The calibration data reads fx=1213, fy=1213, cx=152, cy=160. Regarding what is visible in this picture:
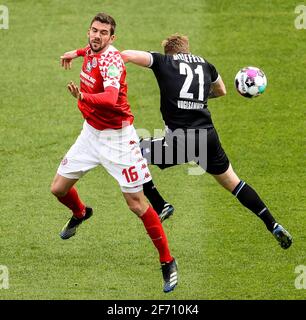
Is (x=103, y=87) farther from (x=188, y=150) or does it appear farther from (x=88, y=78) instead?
(x=188, y=150)

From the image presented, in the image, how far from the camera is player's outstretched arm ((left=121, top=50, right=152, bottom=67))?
12.9 meters

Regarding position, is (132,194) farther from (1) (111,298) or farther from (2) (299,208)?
(2) (299,208)

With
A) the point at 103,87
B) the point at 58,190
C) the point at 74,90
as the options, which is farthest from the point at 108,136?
the point at 74,90

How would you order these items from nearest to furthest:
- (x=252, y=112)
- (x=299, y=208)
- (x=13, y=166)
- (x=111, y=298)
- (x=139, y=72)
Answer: (x=111, y=298) < (x=299, y=208) < (x=13, y=166) < (x=252, y=112) < (x=139, y=72)

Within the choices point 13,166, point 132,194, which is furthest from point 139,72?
point 132,194

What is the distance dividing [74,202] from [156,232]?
49.9 inches

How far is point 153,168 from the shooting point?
54.0ft

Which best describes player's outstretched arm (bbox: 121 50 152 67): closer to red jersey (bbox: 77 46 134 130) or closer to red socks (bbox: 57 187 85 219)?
red jersey (bbox: 77 46 134 130)

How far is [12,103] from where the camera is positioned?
18156 millimetres

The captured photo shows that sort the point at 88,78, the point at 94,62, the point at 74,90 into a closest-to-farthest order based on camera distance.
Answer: the point at 74,90
the point at 94,62
the point at 88,78

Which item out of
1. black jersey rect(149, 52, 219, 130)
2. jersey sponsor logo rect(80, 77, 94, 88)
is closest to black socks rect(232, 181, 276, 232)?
black jersey rect(149, 52, 219, 130)

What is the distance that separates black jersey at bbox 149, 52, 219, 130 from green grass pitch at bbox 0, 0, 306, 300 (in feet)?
4.99

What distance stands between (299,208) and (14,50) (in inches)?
261

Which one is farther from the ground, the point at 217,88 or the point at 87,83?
the point at 87,83
